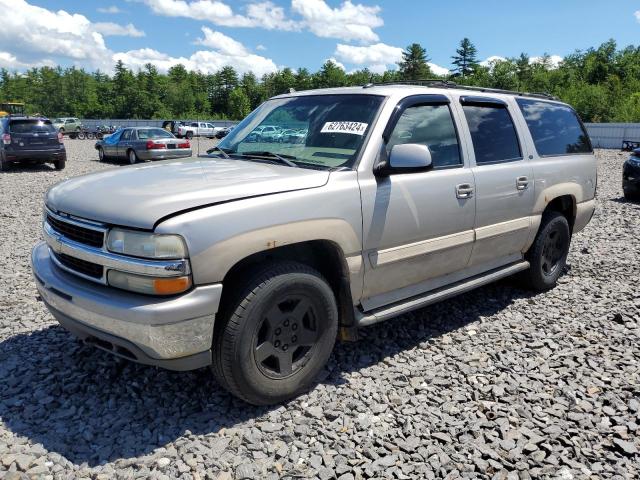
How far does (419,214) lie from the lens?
3590 millimetres

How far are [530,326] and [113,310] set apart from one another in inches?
137

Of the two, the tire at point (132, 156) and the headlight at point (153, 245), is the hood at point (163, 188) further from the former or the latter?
the tire at point (132, 156)

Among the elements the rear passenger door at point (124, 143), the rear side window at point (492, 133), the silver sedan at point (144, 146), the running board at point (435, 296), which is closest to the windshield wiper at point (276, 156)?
the running board at point (435, 296)

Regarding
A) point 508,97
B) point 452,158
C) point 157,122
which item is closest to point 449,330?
point 452,158

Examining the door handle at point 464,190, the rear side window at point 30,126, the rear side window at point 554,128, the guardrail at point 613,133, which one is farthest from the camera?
the guardrail at point 613,133

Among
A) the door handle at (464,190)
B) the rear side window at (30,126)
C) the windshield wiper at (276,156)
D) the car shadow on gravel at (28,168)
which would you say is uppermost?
the rear side window at (30,126)

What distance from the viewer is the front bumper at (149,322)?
254 centimetres

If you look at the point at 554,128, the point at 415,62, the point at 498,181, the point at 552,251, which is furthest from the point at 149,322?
the point at 415,62

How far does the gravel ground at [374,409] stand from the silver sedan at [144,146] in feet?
48.0

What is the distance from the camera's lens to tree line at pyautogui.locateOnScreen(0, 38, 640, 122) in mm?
73875

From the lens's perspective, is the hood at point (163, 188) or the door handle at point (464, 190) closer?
the hood at point (163, 188)

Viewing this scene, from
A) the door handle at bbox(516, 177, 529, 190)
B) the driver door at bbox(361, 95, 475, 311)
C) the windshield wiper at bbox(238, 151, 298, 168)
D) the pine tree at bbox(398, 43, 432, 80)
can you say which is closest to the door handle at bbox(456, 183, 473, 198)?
the driver door at bbox(361, 95, 475, 311)

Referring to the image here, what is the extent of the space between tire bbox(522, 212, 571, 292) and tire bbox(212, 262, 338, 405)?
2.73 m

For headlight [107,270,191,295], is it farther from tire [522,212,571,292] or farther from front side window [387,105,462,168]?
tire [522,212,571,292]
